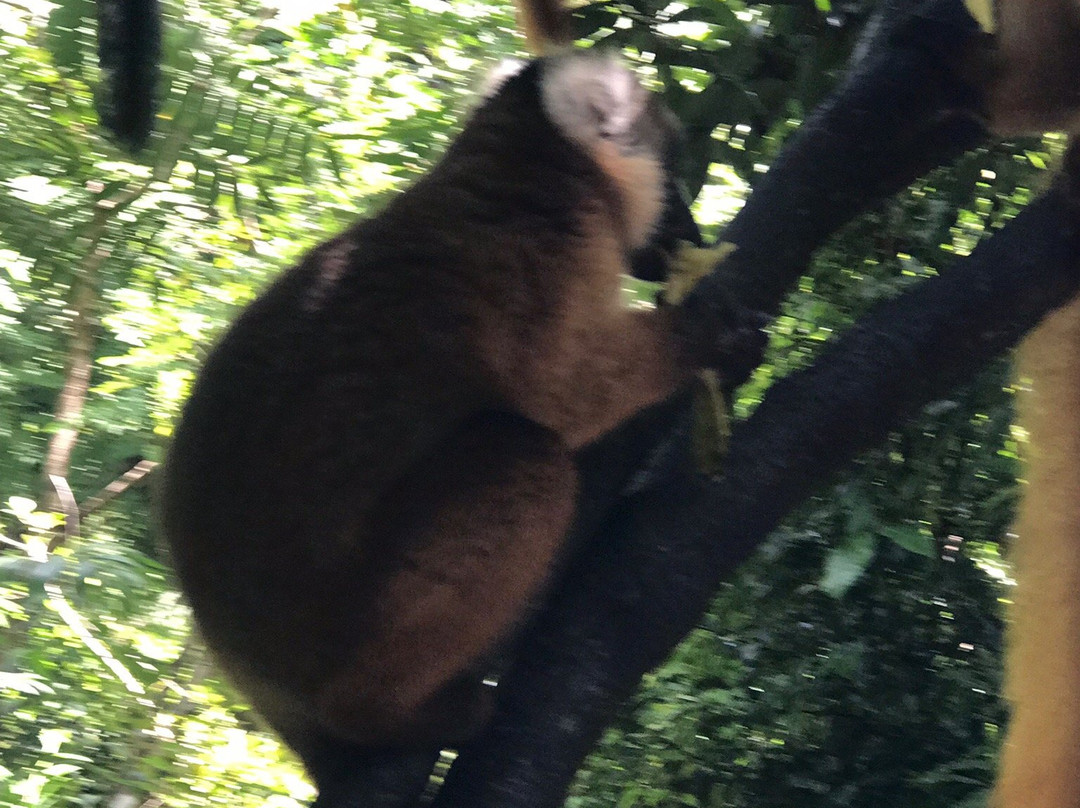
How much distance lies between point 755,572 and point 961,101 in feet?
3.67

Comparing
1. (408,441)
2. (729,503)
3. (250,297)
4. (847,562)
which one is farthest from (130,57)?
(250,297)

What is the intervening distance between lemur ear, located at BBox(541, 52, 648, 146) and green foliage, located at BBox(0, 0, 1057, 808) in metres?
0.20

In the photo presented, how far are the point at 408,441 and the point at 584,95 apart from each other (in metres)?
0.72

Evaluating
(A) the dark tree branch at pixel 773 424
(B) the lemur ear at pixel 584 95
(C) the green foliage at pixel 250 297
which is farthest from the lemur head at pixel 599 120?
(A) the dark tree branch at pixel 773 424

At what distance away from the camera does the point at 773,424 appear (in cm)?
146

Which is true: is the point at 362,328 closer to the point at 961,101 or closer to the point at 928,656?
the point at 961,101

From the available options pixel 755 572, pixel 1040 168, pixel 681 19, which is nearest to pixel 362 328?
pixel 681 19

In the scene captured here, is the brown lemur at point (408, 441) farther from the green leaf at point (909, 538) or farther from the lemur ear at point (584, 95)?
the green leaf at point (909, 538)

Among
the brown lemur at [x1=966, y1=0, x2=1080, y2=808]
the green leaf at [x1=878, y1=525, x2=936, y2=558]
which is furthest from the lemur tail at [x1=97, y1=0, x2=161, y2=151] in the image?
the green leaf at [x1=878, y1=525, x2=936, y2=558]

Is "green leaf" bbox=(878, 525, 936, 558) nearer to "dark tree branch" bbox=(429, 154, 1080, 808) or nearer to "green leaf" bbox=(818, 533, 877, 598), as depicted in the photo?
"green leaf" bbox=(818, 533, 877, 598)

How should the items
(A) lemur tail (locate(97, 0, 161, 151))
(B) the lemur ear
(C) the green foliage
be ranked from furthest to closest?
(C) the green foliage, (B) the lemur ear, (A) lemur tail (locate(97, 0, 161, 151))

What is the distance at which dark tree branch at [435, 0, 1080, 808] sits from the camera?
1.36 meters

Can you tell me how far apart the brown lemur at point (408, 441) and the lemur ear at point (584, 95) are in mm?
17

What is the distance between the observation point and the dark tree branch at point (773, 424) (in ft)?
4.47
